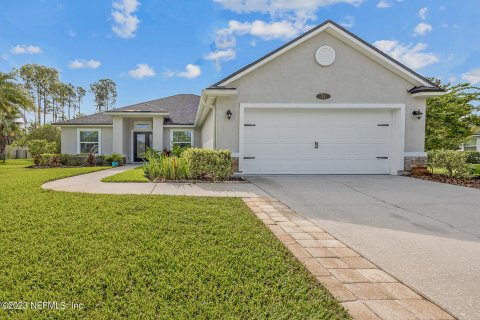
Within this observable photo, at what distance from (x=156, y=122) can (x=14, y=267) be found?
13693mm

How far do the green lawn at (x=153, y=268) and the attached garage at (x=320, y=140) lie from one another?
17.6 ft

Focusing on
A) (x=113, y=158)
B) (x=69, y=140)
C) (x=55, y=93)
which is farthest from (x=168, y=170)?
(x=55, y=93)

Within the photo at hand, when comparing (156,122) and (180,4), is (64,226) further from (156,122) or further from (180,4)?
(156,122)

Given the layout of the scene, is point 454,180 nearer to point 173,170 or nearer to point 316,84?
point 316,84

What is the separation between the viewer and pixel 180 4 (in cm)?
1147

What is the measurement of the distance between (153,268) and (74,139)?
17130 millimetres

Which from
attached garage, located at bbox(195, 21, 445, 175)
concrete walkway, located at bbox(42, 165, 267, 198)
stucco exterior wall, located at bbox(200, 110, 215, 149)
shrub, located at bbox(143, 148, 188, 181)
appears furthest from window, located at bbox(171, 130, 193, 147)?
concrete walkway, located at bbox(42, 165, 267, 198)

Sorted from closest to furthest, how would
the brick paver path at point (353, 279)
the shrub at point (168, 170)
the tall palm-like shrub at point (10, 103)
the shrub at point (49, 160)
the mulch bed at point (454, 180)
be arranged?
1. the brick paver path at point (353, 279)
2. the mulch bed at point (454, 180)
3. the shrub at point (168, 170)
4. the shrub at point (49, 160)
5. the tall palm-like shrub at point (10, 103)

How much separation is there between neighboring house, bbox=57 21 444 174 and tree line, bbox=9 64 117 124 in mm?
35902

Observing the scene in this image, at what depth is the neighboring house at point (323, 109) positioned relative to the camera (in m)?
8.87

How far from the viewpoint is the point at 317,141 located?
9.30 meters

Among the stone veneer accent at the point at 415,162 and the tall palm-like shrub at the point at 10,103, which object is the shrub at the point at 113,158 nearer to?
the tall palm-like shrub at the point at 10,103

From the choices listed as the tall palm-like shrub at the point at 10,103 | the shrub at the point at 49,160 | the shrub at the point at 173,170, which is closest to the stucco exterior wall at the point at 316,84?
the shrub at the point at 173,170

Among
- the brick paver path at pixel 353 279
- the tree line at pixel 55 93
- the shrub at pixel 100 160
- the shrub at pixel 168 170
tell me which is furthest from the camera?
the tree line at pixel 55 93
